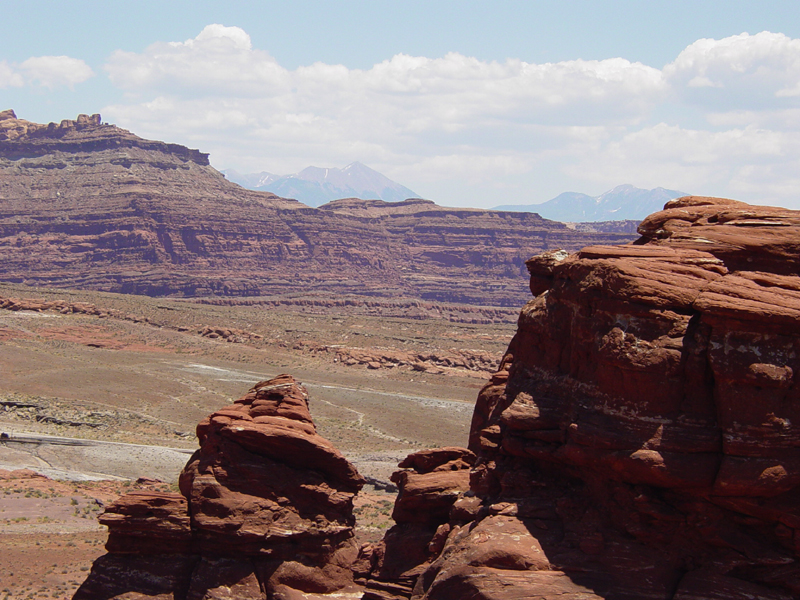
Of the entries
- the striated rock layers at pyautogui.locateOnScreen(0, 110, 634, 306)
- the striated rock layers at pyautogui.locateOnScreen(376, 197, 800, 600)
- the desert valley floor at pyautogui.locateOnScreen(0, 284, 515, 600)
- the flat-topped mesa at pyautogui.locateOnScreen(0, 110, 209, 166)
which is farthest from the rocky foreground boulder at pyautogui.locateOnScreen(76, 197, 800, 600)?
the flat-topped mesa at pyautogui.locateOnScreen(0, 110, 209, 166)

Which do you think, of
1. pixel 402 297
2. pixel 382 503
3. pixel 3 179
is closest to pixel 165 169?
pixel 3 179

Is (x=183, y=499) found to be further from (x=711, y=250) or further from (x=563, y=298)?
(x=711, y=250)

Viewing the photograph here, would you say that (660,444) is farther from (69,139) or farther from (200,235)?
(69,139)

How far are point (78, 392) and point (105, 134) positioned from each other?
450 feet

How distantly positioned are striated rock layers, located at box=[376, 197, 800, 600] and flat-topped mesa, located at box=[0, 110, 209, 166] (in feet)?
568

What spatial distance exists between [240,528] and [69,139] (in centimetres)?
17438

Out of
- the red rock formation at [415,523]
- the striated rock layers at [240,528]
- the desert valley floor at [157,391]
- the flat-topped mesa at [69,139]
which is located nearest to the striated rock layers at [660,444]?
the red rock formation at [415,523]

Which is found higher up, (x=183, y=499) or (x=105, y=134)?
(x=105, y=134)

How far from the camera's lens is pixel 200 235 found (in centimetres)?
15288

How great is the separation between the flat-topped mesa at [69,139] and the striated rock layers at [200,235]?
0.23m

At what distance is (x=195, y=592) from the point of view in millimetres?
16016

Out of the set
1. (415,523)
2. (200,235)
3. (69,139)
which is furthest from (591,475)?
(69,139)

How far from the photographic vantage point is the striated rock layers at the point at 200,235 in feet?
470

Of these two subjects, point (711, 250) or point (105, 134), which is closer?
point (711, 250)
